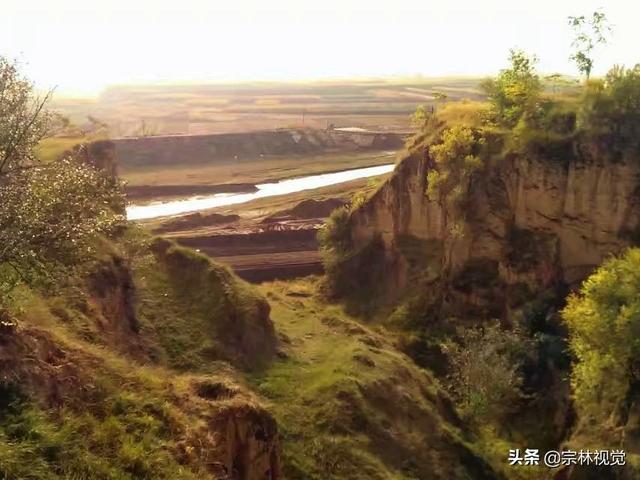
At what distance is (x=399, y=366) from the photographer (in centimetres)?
2342

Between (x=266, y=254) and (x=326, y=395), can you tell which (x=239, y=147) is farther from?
(x=326, y=395)

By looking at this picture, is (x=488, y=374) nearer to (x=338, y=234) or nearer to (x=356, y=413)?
(x=356, y=413)

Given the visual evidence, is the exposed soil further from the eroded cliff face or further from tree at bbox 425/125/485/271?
tree at bbox 425/125/485/271

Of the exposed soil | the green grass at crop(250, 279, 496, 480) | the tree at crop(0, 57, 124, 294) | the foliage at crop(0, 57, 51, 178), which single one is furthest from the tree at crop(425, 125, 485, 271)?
the exposed soil

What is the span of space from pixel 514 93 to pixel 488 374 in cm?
1484

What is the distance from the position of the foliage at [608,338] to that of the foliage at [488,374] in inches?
131

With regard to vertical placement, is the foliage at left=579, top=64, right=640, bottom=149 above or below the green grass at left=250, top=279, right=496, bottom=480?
above

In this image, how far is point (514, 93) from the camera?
31.2 m

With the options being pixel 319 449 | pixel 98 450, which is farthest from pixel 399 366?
pixel 98 450

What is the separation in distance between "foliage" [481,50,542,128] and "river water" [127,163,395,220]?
35818 millimetres

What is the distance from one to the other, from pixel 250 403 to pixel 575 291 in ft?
68.8

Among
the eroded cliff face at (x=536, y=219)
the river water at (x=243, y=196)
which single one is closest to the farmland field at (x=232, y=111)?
the river water at (x=243, y=196)

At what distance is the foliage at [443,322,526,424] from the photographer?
24.0m

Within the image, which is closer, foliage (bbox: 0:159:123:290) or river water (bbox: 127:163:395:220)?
foliage (bbox: 0:159:123:290)
